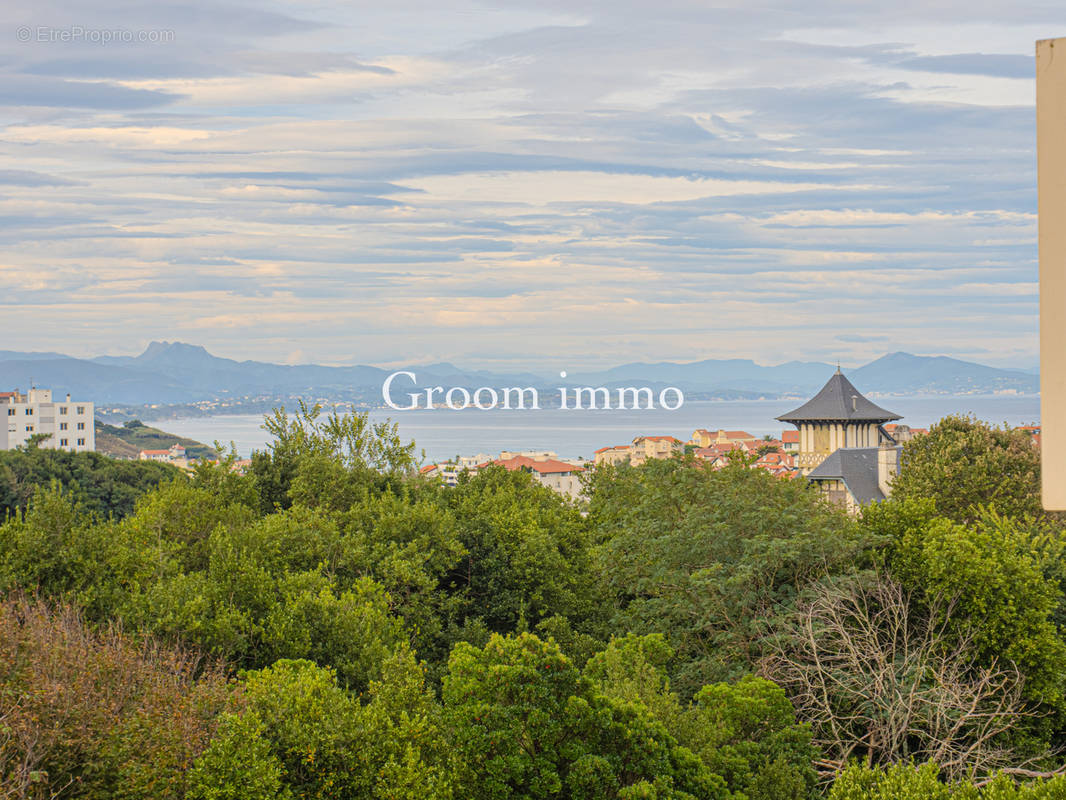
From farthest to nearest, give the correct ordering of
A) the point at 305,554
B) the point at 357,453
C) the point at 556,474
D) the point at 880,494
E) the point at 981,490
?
the point at 556,474 → the point at 880,494 → the point at 981,490 → the point at 357,453 → the point at 305,554

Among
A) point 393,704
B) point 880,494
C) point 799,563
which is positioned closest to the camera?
point 393,704

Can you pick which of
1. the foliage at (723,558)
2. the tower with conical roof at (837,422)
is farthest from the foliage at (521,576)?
the tower with conical roof at (837,422)

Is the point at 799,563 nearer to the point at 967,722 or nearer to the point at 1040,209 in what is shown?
the point at 967,722

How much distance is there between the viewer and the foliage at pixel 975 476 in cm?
3572

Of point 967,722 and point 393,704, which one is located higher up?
point 393,704

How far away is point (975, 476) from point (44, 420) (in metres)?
108

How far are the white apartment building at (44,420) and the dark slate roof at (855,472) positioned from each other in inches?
3571

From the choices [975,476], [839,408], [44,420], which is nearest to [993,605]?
[975,476]

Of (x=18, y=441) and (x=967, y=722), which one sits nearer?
(x=967, y=722)

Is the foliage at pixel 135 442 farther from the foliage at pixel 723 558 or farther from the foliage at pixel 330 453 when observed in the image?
the foliage at pixel 723 558

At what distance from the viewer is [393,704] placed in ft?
39.2

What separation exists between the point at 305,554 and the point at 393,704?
29.3 feet

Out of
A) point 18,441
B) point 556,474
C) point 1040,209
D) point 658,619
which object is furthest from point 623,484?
point 18,441

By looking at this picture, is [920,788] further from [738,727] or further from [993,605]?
[993,605]
